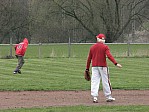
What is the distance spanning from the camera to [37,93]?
1295 cm

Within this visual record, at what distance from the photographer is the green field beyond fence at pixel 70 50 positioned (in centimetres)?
3188

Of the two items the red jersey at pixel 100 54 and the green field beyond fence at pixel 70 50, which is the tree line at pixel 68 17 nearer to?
the green field beyond fence at pixel 70 50


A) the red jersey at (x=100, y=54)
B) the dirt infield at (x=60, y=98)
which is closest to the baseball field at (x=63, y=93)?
the dirt infield at (x=60, y=98)

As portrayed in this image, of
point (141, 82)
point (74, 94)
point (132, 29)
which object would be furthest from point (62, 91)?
point (132, 29)

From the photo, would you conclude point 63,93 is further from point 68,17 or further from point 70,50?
point 68,17

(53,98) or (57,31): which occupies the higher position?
(57,31)

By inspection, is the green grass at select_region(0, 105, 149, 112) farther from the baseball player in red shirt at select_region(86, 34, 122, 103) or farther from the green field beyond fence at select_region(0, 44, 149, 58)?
the green field beyond fence at select_region(0, 44, 149, 58)

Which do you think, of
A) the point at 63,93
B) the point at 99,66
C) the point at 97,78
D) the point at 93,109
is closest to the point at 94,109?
the point at 93,109

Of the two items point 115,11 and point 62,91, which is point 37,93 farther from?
point 115,11

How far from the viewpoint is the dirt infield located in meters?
10.8

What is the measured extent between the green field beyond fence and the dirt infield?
1810cm

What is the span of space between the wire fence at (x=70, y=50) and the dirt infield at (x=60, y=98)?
1795cm

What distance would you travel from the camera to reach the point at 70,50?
107ft

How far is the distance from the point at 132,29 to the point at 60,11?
13.6 meters
